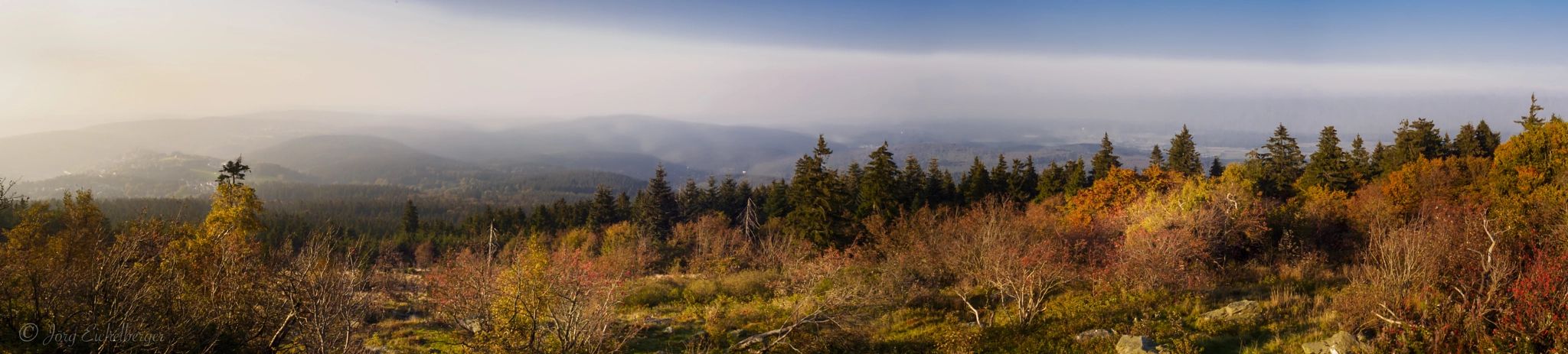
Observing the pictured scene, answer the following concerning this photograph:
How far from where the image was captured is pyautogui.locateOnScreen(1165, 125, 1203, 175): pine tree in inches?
2091

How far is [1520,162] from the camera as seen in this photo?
1097 inches

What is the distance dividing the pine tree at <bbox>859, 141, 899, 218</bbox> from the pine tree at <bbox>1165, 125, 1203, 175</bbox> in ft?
98.8

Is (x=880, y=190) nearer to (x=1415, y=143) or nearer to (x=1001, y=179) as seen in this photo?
(x=1001, y=179)

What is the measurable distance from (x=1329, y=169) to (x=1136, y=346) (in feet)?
153

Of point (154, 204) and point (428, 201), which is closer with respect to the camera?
point (154, 204)

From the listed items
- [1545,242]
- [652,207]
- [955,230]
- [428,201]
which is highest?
[1545,242]

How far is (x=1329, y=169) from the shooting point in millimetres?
43469

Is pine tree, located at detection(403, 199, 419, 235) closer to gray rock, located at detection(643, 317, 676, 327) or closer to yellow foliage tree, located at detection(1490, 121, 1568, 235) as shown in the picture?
gray rock, located at detection(643, 317, 676, 327)

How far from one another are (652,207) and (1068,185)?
118 feet

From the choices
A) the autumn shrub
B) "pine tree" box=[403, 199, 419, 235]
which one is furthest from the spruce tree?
the autumn shrub

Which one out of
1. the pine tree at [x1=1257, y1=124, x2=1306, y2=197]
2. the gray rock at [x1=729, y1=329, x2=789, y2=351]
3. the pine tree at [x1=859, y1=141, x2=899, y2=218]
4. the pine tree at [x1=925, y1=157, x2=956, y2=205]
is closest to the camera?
the gray rock at [x1=729, y1=329, x2=789, y2=351]

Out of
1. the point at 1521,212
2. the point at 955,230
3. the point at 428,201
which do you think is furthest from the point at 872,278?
the point at 428,201

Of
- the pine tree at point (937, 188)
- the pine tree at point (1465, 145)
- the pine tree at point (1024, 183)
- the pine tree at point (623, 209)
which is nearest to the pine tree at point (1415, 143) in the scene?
the pine tree at point (1465, 145)

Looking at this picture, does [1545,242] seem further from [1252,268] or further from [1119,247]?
[1119,247]
